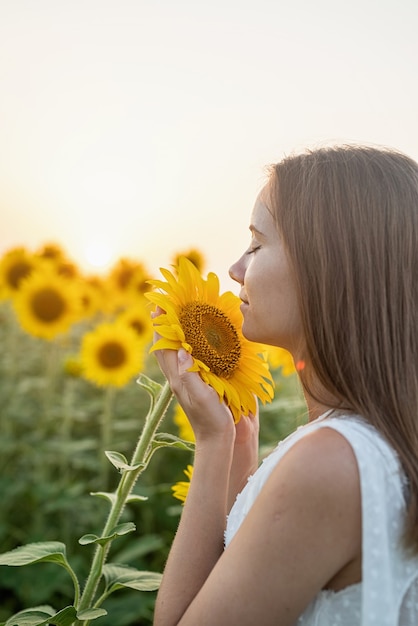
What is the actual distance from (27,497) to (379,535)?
3.33 meters

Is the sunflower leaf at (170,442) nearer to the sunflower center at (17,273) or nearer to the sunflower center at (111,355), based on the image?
the sunflower center at (111,355)

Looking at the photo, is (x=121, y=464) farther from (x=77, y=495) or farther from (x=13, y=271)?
(x=13, y=271)

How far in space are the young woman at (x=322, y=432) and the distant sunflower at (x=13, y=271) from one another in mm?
4927

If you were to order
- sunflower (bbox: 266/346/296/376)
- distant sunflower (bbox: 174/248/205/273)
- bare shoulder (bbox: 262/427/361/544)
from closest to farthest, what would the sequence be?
bare shoulder (bbox: 262/427/361/544)
sunflower (bbox: 266/346/296/376)
distant sunflower (bbox: 174/248/205/273)

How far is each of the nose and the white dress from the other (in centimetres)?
46

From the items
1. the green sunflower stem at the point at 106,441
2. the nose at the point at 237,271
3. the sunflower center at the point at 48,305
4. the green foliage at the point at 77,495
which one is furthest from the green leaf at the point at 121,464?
the sunflower center at the point at 48,305

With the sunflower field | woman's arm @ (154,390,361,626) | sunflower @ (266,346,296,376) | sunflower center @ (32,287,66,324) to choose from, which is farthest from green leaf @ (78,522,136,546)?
sunflower center @ (32,287,66,324)

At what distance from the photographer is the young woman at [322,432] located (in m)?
1.30

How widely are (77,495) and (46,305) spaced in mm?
1921

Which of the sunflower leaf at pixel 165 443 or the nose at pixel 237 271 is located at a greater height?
the nose at pixel 237 271

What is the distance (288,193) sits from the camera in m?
1.70

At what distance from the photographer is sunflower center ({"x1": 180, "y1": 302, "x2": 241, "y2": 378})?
1825mm

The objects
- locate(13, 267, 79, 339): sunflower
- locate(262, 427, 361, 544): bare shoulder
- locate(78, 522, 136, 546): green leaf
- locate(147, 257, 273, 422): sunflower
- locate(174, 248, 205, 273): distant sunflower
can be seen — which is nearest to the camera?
locate(262, 427, 361, 544): bare shoulder

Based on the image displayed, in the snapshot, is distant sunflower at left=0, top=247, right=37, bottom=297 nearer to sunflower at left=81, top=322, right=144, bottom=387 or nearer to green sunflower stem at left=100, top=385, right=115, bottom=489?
sunflower at left=81, top=322, right=144, bottom=387
